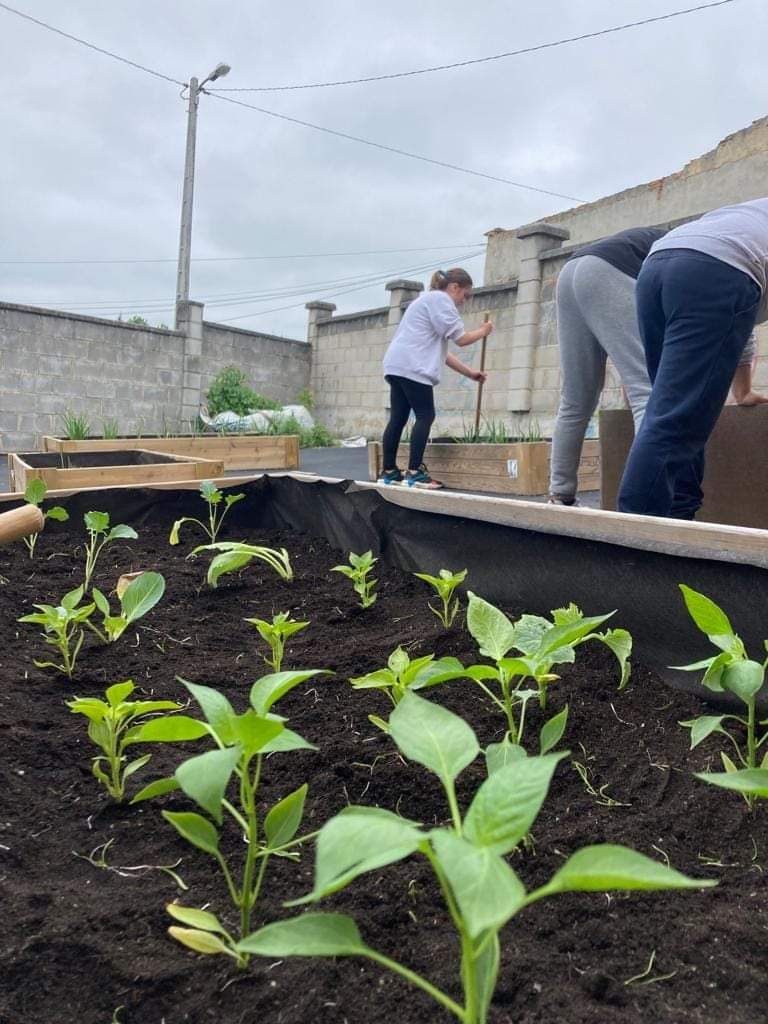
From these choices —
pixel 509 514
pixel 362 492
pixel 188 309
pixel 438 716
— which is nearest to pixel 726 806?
pixel 438 716

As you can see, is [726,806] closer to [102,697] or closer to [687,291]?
[102,697]

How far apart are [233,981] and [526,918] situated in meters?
0.28

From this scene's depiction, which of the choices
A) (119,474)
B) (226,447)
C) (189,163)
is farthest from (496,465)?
(189,163)

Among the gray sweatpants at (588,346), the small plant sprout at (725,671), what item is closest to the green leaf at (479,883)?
the small plant sprout at (725,671)

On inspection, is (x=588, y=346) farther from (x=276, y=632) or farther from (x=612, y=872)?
(x=612, y=872)

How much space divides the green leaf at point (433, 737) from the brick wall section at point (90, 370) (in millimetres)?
9145

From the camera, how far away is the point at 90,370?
10.4 m

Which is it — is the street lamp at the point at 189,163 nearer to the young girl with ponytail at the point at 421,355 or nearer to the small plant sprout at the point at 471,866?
the young girl with ponytail at the point at 421,355

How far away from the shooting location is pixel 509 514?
1.74m

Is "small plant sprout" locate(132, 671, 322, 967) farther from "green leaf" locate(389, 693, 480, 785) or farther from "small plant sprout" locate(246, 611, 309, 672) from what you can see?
"small plant sprout" locate(246, 611, 309, 672)

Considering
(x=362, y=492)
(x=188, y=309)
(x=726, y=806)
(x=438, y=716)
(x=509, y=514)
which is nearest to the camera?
(x=438, y=716)

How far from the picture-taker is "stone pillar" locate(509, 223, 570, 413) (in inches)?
324

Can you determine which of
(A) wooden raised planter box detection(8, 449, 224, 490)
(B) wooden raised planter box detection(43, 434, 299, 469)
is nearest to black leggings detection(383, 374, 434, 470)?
(B) wooden raised planter box detection(43, 434, 299, 469)

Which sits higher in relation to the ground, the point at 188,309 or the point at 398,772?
the point at 188,309
